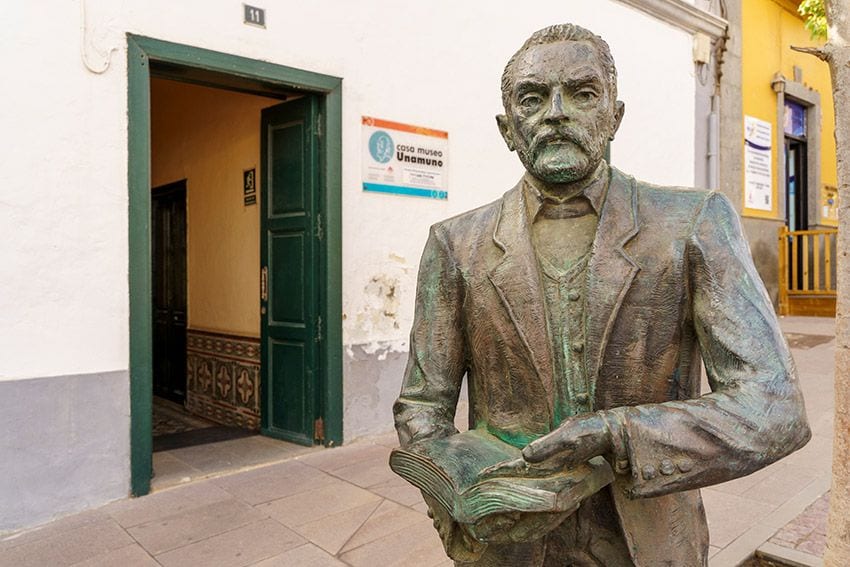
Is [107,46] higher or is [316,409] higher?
[107,46]

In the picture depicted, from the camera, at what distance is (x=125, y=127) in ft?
13.3

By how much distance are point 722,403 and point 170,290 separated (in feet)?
23.9

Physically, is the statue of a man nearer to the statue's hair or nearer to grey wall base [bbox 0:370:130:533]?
the statue's hair

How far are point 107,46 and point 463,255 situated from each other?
353 cm

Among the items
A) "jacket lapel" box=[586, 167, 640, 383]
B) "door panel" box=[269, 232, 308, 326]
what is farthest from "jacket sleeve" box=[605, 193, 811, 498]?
"door panel" box=[269, 232, 308, 326]

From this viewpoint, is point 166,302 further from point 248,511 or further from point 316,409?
point 248,511

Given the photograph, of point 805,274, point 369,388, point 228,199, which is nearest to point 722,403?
point 369,388

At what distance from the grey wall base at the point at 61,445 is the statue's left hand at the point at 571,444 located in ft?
11.7

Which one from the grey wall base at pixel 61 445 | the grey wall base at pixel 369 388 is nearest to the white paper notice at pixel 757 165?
the grey wall base at pixel 369 388

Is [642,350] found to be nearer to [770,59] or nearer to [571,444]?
[571,444]

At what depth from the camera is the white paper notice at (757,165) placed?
1075 centimetres

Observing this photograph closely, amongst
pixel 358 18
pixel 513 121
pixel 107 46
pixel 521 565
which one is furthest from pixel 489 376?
pixel 358 18

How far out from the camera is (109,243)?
3.98 meters

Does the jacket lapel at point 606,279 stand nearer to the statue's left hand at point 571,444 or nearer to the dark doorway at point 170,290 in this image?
the statue's left hand at point 571,444
